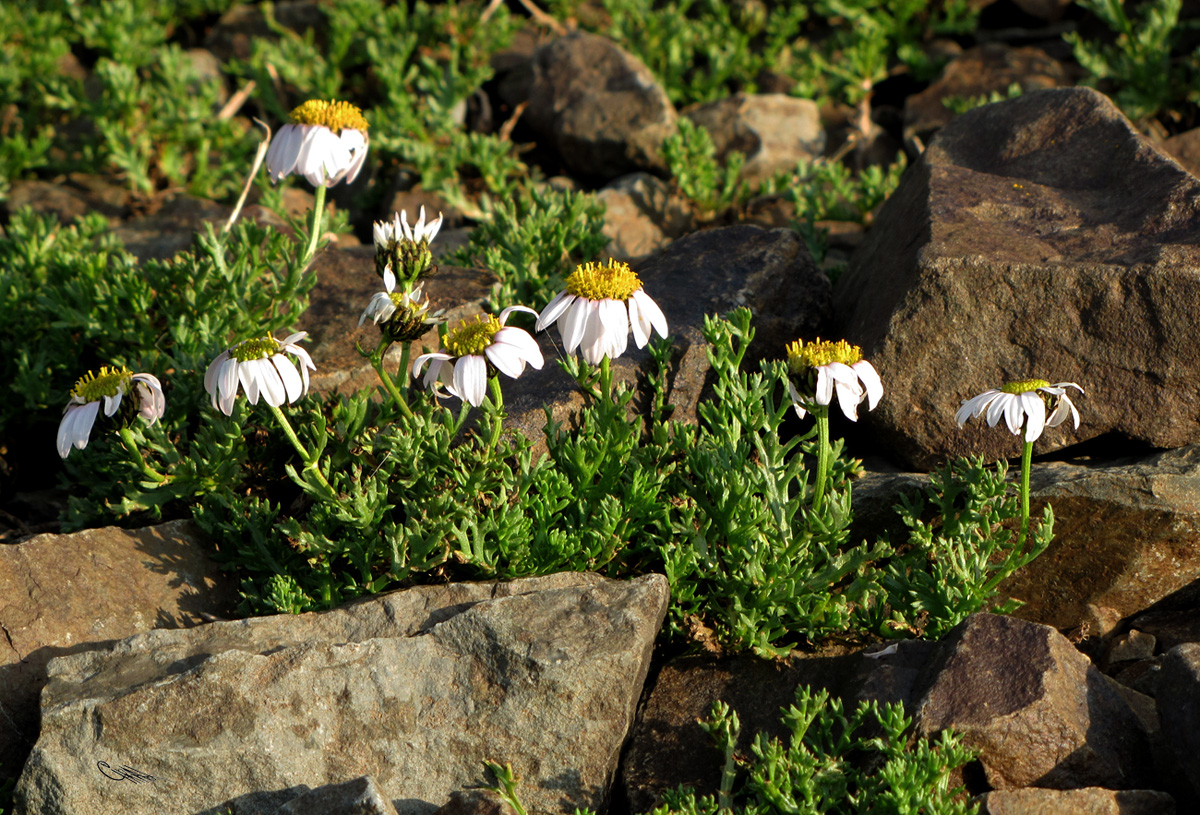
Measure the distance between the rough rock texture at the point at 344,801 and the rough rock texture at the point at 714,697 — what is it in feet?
2.66

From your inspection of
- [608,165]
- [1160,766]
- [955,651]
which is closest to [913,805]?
[955,651]

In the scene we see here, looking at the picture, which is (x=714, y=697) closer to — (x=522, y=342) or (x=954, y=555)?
(x=954, y=555)

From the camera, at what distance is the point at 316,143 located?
14.5 ft

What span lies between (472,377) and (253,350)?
2.53ft

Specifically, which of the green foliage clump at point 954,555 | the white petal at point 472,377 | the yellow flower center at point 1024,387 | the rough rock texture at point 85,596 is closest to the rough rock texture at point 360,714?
the rough rock texture at point 85,596

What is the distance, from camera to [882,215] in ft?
18.0

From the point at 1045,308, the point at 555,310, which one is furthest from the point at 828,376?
the point at 1045,308

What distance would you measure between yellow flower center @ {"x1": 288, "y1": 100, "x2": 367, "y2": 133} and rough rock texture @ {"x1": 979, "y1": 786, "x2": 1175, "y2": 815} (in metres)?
3.60

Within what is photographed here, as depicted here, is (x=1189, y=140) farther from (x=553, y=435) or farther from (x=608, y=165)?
(x=553, y=435)

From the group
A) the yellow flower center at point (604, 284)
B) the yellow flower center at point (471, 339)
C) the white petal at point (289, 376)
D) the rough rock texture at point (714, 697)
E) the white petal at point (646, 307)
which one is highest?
the yellow flower center at point (604, 284)

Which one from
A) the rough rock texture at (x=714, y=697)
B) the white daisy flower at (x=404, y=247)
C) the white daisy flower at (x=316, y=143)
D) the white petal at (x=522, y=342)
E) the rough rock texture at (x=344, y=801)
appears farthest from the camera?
the white daisy flower at (x=316, y=143)

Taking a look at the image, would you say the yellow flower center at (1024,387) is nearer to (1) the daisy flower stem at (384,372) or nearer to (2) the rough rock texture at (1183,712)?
(2) the rough rock texture at (1183,712)

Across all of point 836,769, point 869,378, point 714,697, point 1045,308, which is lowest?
point 714,697

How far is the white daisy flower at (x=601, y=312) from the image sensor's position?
140 inches
